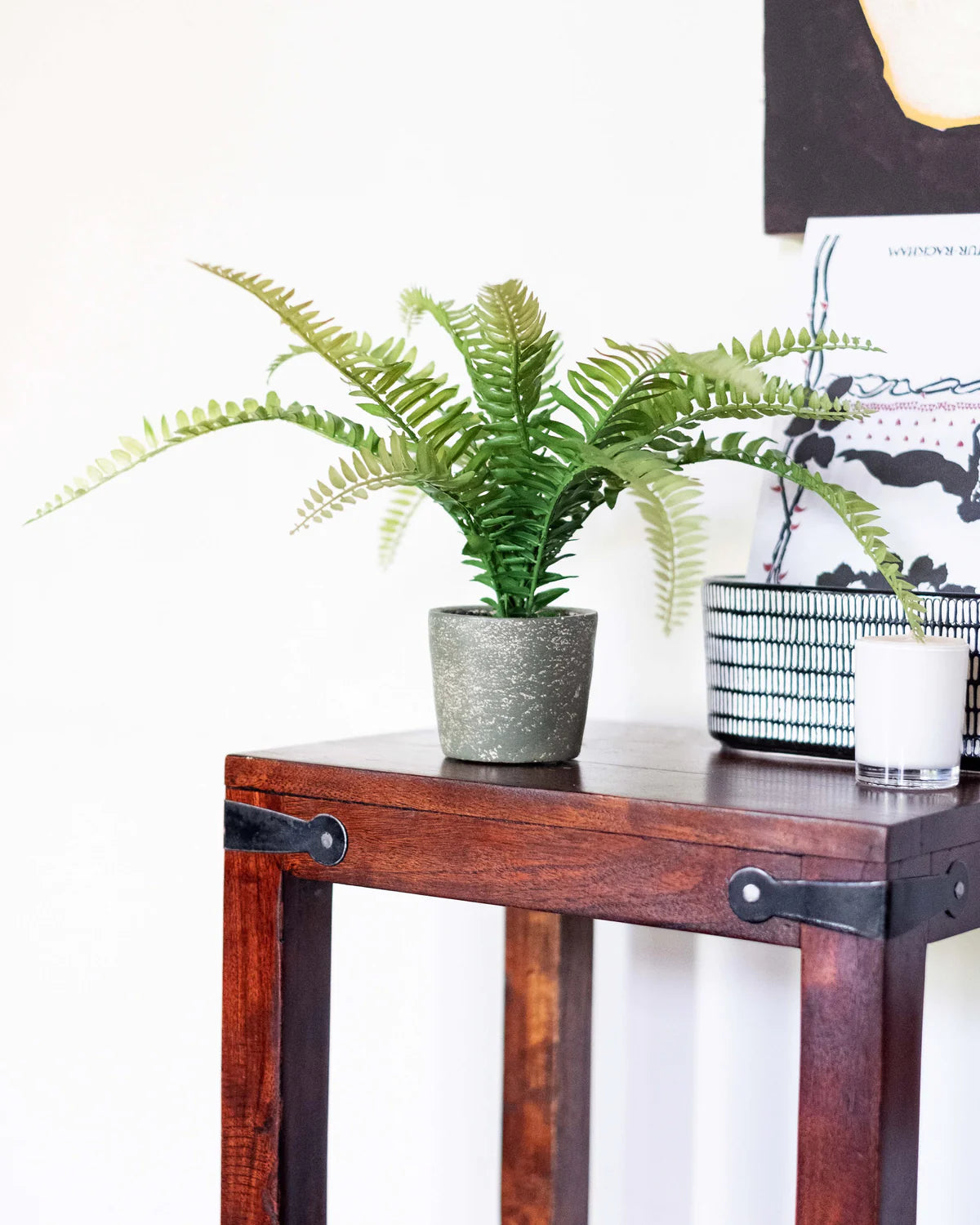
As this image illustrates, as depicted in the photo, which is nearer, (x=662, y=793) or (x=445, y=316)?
(x=662, y=793)

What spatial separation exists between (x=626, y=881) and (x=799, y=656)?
0.76ft

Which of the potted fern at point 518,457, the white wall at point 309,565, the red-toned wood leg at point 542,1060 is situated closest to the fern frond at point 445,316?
the potted fern at point 518,457

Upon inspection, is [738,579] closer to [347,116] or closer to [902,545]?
[902,545]

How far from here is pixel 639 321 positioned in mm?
1292

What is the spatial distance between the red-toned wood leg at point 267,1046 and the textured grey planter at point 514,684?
17cm

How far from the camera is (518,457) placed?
99 cm

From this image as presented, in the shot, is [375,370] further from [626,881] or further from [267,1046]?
[267,1046]

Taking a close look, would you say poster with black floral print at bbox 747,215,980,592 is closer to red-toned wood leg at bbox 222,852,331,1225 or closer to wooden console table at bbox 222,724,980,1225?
wooden console table at bbox 222,724,980,1225

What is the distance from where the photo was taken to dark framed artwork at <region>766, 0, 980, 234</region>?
1.13 metres

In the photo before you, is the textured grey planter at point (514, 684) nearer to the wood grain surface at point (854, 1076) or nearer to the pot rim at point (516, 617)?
the pot rim at point (516, 617)

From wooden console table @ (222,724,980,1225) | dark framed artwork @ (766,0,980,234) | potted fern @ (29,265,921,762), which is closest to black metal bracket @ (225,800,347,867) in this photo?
wooden console table @ (222,724,980,1225)

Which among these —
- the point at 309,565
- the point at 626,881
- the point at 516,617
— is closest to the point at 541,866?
the point at 626,881

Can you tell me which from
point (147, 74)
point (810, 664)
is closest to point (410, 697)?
point (810, 664)

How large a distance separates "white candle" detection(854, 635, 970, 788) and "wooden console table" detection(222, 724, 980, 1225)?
0.07 feet
